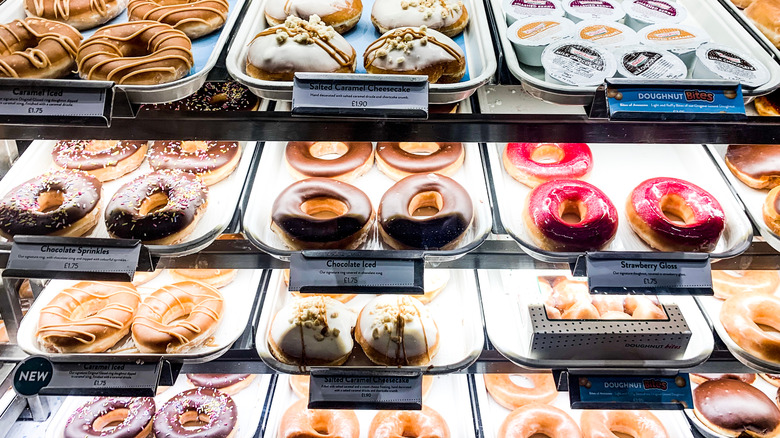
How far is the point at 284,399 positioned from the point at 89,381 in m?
0.77

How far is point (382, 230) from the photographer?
5.87 feet

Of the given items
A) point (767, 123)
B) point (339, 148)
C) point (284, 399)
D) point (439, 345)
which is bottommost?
point (284, 399)

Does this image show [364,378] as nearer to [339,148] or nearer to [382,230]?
[382,230]

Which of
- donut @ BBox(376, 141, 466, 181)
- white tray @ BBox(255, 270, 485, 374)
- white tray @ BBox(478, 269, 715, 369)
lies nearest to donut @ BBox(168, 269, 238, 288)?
white tray @ BBox(255, 270, 485, 374)

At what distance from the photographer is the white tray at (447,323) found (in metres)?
1.94

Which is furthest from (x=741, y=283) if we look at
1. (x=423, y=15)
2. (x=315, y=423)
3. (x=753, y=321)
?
(x=315, y=423)

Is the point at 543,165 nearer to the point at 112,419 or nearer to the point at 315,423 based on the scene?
the point at 315,423

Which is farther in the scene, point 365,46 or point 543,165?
point 543,165

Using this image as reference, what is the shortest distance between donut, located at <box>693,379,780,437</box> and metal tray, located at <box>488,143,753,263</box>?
75cm

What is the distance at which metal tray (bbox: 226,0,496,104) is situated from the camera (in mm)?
1510

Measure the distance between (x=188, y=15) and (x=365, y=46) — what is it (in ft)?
1.79

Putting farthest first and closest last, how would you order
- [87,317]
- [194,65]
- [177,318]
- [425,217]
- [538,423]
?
[538,423]
[177,318]
[87,317]
[425,217]
[194,65]

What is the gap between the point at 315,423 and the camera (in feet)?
7.40

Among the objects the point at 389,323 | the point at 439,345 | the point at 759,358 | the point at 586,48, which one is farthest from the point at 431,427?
the point at 586,48
